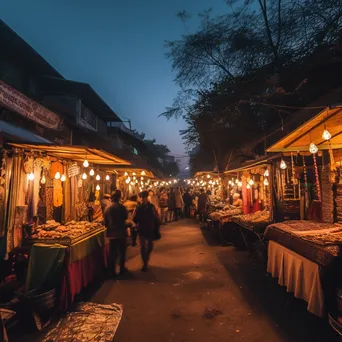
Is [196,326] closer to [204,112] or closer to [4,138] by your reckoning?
[4,138]

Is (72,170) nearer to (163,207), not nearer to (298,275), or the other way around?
(298,275)

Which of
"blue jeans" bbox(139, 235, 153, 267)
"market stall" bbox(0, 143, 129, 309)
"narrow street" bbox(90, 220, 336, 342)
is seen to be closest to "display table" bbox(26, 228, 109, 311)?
"market stall" bbox(0, 143, 129, 309)

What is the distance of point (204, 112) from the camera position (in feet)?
76.3

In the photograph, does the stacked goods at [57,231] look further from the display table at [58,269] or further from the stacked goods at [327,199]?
the stacked goods at [327,199]

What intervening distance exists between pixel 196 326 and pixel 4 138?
5478 millimetres

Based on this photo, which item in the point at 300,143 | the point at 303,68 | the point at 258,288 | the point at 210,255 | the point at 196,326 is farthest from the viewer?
the point at 303,68

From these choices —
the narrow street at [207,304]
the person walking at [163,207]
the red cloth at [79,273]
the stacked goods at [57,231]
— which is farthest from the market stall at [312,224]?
the person walking at [163,207]

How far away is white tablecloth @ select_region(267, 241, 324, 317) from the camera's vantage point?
4746mm

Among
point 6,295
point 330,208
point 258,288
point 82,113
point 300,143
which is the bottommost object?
point 258,288

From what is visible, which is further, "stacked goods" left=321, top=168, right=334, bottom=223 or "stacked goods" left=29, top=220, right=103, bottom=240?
"stacked goods" left=321, top=168, right=334, bottom=223

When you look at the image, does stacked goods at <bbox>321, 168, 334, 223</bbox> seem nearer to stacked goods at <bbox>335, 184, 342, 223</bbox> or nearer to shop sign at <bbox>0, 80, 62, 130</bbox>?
stacked goods at <bbox>335, 184, 342, 223</bbox>

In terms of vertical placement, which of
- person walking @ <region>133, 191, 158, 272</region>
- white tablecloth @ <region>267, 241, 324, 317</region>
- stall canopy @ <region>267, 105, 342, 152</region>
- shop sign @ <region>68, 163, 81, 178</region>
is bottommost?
white tablecloth @ <region>267, 241, 324, 317</region>

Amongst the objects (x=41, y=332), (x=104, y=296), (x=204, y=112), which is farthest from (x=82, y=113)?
(x=41, y=332)

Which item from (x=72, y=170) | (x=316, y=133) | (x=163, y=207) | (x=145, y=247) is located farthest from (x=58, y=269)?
(x=163, y=207)
